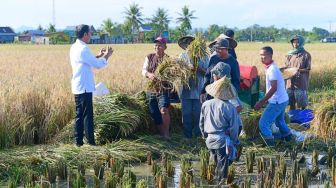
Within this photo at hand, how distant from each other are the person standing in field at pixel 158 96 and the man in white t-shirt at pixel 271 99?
150 cm

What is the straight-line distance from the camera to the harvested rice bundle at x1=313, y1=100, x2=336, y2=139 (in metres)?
8.65

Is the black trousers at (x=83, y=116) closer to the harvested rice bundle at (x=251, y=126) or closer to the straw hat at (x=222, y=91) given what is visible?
the straw hat at (x=222, y=91)

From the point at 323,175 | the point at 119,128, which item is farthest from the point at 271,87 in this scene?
the point at 119,128

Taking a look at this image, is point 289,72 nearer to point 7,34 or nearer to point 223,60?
point 223,60

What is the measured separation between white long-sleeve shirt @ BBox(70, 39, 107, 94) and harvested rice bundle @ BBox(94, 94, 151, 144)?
80cm

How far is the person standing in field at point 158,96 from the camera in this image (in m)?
8.38

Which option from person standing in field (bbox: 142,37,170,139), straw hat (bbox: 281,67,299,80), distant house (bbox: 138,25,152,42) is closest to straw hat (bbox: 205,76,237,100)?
person standing in field (bbox: 142,37,170,139)

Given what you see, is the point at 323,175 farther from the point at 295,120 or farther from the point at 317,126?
the point at 295,120

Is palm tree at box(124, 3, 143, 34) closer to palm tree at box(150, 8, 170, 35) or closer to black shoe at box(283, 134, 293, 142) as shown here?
palm tree at box(150, 8, 170, 35)

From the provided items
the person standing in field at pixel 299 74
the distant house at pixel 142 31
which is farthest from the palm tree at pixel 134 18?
the person standing in field at pixel 299 74

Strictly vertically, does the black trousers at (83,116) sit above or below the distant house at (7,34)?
below

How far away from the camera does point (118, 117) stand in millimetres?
8133

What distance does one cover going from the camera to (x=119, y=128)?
809 centimetres

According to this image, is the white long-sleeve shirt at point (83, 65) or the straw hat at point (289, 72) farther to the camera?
the straw hat at point (289, 72)
